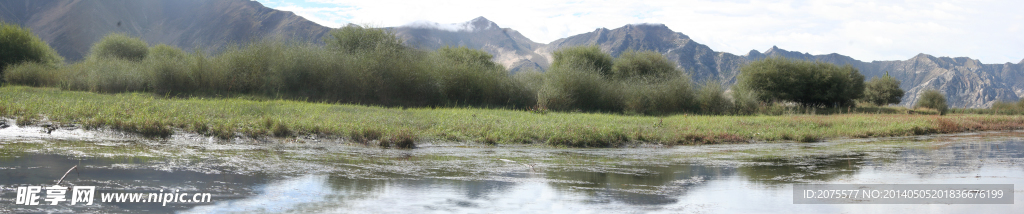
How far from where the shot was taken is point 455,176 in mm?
7680

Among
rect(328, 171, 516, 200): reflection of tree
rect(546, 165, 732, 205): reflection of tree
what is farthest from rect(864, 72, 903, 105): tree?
rect(328, 171, 516, 200): reflection of tree

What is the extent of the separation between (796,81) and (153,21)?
679 ft

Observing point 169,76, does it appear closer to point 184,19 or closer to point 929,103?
point 929,103

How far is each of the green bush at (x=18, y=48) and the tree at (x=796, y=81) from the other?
4798 cm

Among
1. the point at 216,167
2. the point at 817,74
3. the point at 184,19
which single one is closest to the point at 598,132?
the point at 216,167

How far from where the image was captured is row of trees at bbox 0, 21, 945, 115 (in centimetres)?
2323

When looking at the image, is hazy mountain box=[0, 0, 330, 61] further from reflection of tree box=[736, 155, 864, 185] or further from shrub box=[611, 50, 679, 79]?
reflection of tree box=[736, 155, 864, 185]

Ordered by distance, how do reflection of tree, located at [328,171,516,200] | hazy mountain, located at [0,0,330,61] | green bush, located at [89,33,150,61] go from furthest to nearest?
hazy mountain, located at [0,0,330,61]
green bush, located at [89,33,150,61]
reflection of tree, located at [328,171,516,200]

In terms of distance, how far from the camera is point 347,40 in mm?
31031

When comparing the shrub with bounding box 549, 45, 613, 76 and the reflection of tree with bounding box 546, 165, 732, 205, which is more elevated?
the shrub with bounding box 549, 45, 613, 76

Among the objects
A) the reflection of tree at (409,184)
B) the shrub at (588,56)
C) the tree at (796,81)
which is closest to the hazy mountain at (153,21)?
the shrub at (588,56)

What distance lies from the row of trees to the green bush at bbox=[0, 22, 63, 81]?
0.21 feet

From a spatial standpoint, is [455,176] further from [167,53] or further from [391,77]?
[167,53]

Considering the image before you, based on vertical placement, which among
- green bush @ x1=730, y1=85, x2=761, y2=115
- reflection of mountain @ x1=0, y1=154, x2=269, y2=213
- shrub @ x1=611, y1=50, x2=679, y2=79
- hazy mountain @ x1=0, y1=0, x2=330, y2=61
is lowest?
reflection of mountain @ x1=0, y1=154, x2=269, y2=213
